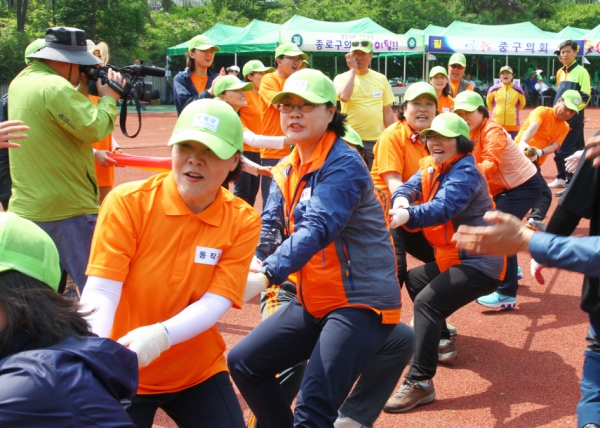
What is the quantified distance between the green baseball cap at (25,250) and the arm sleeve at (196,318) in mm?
707

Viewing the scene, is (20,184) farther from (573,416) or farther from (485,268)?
(573,416)

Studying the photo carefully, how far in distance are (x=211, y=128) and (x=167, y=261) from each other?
1.78 feet

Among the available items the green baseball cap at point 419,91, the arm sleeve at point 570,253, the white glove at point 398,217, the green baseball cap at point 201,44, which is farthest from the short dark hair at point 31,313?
the green baseball cap at point 201,44

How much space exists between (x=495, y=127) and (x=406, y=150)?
997 millimetres

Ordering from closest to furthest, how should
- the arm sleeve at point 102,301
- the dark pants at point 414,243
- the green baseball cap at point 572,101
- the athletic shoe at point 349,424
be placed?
the arm sleeve at point 102,301
the athletic shoe at point 349,424
the dark pants at point 414,243
the green baseball cap at point 572,101

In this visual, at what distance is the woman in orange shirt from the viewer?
8.70ft

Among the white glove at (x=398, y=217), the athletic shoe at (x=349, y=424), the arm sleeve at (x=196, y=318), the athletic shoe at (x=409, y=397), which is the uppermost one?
the arm sleeve at (x=196, y=318)

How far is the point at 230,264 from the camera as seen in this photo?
109 inches

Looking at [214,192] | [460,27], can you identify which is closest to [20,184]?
[214,192]

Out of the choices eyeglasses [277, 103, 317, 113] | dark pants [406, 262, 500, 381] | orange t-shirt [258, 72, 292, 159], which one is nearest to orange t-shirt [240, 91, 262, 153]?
orange t-shirt [258, 72, 292, 159]

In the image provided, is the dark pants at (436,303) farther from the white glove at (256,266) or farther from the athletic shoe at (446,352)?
the white glove at (256,266)

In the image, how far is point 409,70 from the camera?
136 feet

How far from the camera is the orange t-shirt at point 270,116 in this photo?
7457 millimetres

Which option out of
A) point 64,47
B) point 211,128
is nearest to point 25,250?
point 211,128
